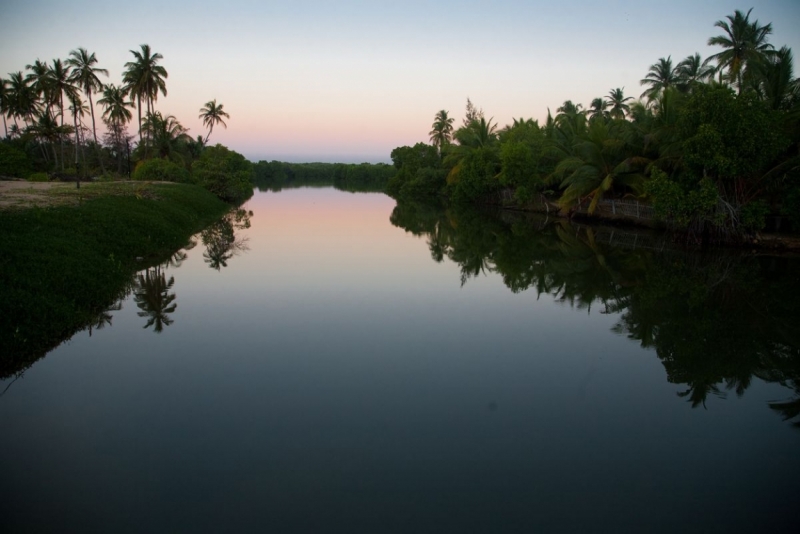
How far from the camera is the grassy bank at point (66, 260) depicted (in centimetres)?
765

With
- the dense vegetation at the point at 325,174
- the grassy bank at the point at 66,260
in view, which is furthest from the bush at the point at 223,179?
the dense vegetation at the point at 325,174

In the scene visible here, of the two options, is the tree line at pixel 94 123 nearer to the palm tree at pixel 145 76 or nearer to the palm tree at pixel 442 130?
the palm tree at pixel 145 76

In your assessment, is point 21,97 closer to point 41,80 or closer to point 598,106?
point 41,80

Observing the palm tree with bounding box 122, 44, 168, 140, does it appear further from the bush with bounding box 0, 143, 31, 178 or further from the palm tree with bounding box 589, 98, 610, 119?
the palm tree with bounding box 589, 98, 610, 119

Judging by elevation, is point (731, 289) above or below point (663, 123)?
below

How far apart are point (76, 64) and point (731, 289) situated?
1693 inches

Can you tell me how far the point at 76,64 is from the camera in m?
37.5

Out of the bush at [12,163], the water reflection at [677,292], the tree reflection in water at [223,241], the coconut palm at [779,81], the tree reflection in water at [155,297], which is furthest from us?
the bush at [12,163]

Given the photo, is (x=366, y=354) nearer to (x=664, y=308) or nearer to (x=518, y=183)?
(x=664, y=308)

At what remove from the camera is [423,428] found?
5.69 m

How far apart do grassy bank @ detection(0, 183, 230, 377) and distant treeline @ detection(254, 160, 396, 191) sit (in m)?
78.2

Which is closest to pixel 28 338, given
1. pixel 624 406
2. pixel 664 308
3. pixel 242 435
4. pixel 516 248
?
pixel 242 435

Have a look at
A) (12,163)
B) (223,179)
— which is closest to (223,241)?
(223,179)

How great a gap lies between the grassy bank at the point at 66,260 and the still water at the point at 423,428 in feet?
1.40
